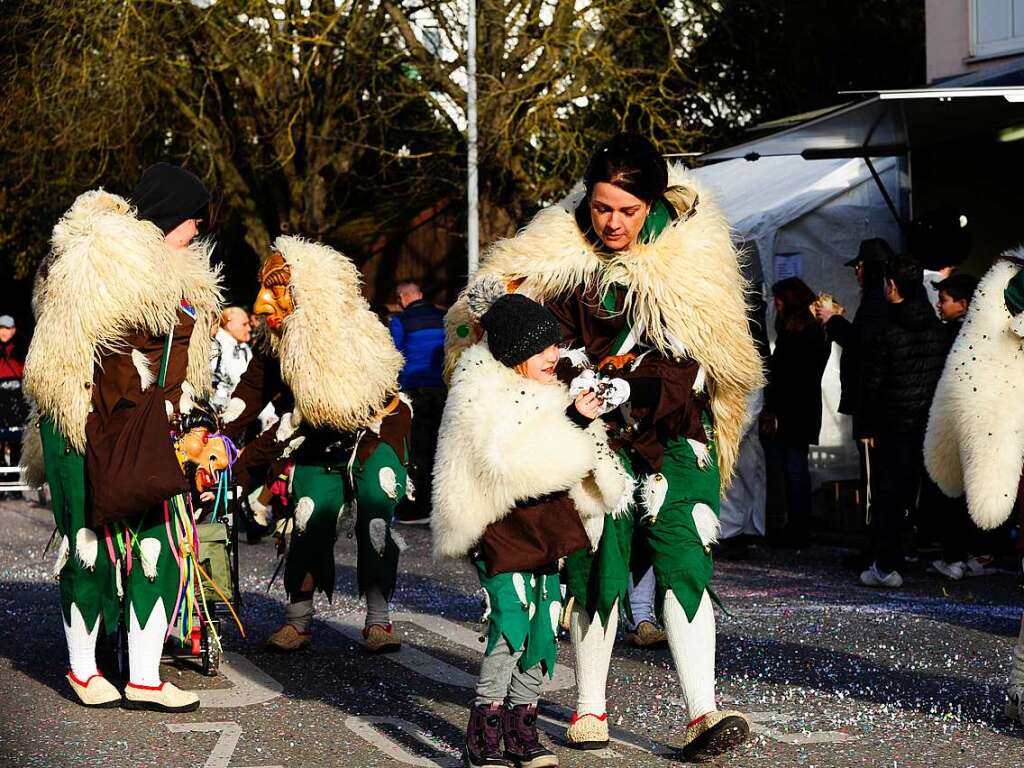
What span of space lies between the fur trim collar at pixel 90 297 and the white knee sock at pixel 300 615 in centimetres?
161

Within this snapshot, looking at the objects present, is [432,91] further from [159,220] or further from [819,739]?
[819,739]

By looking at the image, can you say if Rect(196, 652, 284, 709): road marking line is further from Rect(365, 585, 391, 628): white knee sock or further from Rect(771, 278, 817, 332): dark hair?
Rect(771, 278, 817, 332): dark hair

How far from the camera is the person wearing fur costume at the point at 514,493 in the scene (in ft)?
16.3

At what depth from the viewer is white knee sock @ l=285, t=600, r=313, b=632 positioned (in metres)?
7.47

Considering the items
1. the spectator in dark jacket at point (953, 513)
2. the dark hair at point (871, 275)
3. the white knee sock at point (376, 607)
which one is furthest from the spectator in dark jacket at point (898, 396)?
the white knee sock at point (376, 607)

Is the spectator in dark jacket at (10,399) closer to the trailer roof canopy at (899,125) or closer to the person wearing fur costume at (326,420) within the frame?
the trailer roof canopy at (899,125)

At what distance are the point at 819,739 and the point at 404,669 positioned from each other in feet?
6.74

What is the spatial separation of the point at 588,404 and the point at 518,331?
12.3 inches

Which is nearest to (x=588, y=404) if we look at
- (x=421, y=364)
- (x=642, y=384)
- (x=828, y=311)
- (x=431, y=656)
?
(x=642, y=384)

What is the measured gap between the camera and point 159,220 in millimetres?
6402

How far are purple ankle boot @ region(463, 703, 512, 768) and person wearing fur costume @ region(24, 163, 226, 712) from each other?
1618mm

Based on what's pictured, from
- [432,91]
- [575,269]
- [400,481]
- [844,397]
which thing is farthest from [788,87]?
[575,269]

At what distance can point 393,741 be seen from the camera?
5.66 metres

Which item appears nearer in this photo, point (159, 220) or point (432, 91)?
point (159, 220)
